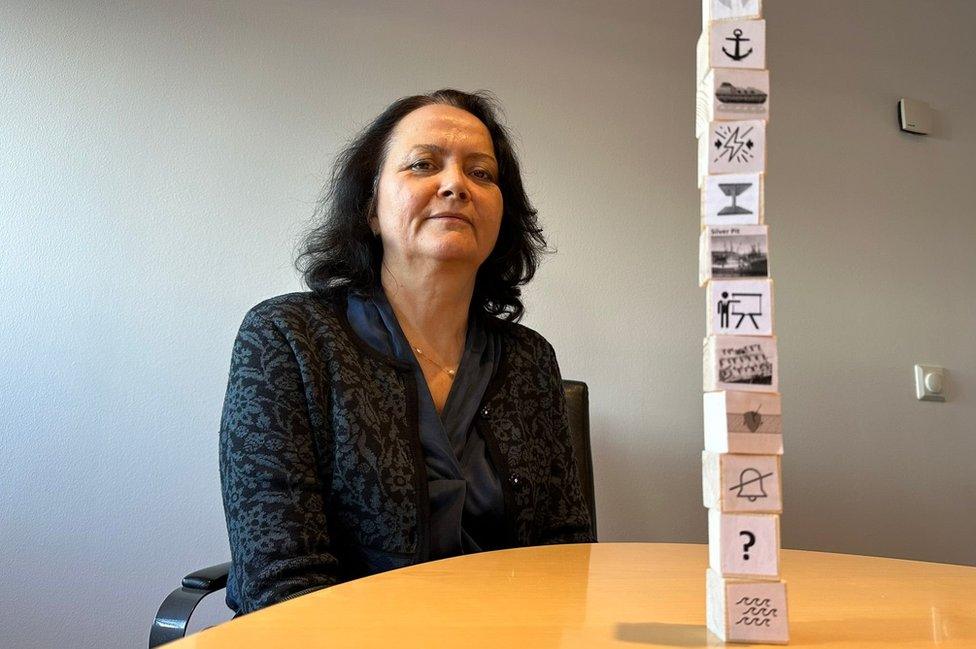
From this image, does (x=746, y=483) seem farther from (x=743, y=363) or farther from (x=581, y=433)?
(x=581, y=433)

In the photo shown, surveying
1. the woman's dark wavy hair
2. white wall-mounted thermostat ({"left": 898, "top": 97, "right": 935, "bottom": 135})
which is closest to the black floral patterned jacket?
the woman's dark wavy hair

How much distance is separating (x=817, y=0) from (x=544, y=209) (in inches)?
48.1

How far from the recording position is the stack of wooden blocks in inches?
25.1

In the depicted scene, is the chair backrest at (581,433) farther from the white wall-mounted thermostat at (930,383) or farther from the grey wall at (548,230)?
the white wall-mounted thermostat at (930,383)

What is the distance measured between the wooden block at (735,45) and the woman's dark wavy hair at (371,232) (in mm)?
996

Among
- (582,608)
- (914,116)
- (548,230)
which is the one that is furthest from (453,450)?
(914,116)

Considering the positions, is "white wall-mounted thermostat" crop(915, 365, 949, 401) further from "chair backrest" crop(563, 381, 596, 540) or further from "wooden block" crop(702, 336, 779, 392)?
"wooden block" crop(702, 336, 779, 392)

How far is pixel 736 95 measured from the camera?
692 millimetres

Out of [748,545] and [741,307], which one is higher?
[741,307]

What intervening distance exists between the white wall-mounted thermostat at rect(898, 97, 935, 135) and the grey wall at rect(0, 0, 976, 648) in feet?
0.13

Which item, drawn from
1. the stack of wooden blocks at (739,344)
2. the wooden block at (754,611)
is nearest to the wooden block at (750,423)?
the stack of wooden blocks at (739,344)

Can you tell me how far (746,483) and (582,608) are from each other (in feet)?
0.65

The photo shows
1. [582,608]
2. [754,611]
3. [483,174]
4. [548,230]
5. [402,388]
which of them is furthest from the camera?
[548,230]

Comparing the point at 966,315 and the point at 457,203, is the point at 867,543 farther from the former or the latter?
the point at 457,203
